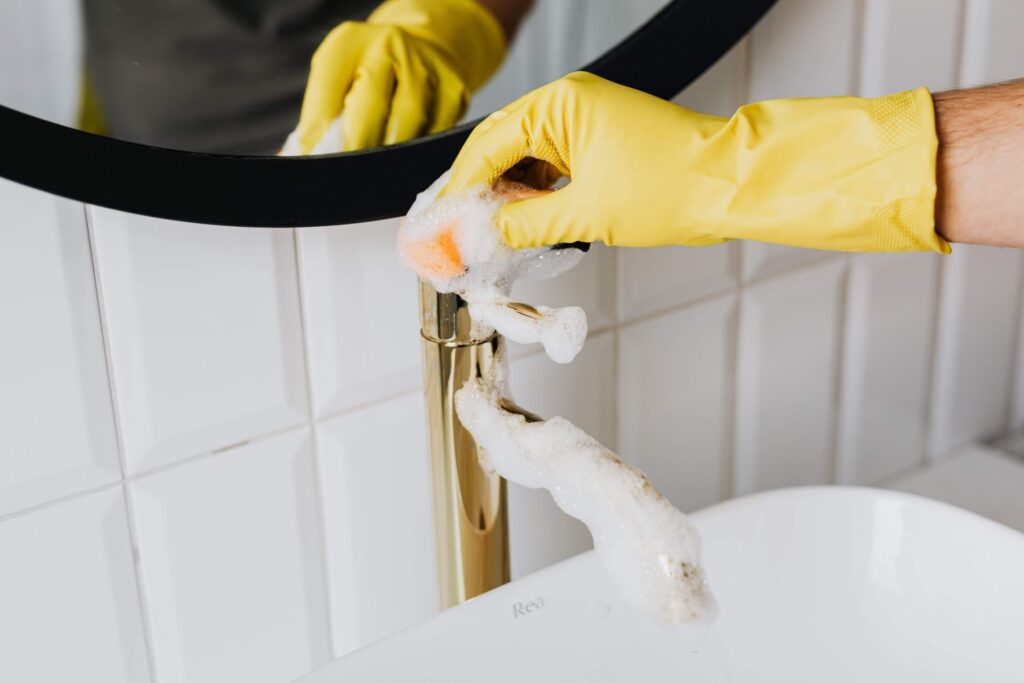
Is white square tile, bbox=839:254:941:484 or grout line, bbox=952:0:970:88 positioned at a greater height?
grout line, bbox=952:0:970:88

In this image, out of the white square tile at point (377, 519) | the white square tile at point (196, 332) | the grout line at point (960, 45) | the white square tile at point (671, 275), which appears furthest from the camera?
the grout line at point (960, 45)

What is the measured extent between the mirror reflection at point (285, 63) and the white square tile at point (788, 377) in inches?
11.9

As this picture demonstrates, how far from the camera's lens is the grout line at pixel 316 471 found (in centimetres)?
67

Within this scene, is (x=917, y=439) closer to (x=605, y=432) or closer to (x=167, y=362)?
(x=605, y=432)

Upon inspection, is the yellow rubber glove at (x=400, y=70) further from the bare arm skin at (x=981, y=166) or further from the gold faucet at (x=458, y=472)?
the bare arm skin at (x=981, y=166)

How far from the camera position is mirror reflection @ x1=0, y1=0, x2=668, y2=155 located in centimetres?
54

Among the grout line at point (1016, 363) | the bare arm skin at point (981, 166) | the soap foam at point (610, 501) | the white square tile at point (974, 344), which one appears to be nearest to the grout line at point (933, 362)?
the white square tile at point (974, 344)

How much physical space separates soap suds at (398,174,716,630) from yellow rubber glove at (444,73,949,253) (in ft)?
0.06

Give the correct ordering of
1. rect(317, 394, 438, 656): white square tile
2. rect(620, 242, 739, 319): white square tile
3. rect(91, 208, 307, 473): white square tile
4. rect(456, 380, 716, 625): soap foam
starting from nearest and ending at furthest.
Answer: rect(456, 380, 716, 625): soap foam, rect(91, 208, 307, 473): white square tile, rect(317, 394, 438, 656): white square tile, rect(620, 242, 739, 319): white square tile

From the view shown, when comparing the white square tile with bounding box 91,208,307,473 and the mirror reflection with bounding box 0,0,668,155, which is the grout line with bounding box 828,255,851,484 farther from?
the white square tile with bounding box 91,208,307,473

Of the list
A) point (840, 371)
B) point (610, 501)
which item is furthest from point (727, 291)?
point (610, 501)

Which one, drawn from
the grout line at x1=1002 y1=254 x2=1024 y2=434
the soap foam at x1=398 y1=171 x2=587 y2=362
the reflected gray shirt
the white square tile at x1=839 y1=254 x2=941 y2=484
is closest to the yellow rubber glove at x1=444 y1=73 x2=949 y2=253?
the soap foam at x1=398 y1=171 x2=587 y2=362

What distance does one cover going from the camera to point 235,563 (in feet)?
2.25

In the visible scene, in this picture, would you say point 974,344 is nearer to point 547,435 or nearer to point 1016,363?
point 1016,363
